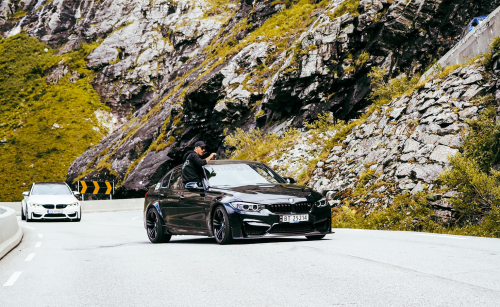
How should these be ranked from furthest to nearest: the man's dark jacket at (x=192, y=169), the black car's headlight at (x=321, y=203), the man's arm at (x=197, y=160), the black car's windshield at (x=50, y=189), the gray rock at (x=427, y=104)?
the black car's windshield at (x=50, y=189) < the gray rock at (x=427, y=104) < the man's dark jacket at (x=192, y=169) < the man's arm at (x=197, y=160) < the black car's headlight at (x=321, y=203)

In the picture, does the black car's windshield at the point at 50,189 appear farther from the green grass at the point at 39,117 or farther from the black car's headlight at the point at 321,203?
the green grass at the point at 39,117

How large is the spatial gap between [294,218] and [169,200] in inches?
118

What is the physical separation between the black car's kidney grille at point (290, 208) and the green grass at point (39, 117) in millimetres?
61223

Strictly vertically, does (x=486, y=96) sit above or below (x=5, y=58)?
below

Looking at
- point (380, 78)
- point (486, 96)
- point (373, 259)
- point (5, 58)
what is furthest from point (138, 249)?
point (5, 58)

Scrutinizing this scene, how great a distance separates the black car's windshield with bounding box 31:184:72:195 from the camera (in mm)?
23309

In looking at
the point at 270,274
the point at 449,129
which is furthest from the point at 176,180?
the point at 449,129

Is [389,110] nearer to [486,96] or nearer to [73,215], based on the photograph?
[486,96]

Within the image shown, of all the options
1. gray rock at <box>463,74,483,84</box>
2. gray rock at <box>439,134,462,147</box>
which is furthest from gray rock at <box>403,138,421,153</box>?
gray rock at <box>463,74,483,84</box>

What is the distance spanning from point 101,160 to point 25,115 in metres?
30.0

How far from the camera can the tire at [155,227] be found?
11281 millimetres

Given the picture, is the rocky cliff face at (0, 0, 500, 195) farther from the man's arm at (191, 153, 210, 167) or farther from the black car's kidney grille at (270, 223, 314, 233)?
the black car's kidney grille at (270, 223, 314, 233)

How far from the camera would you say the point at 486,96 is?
15484mm

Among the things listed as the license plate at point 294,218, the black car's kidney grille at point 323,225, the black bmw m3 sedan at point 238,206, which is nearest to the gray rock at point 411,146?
the black bmw m3 sedan at point 238,206
